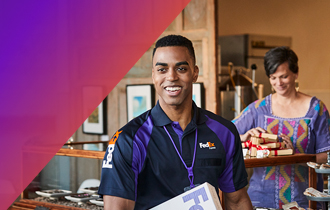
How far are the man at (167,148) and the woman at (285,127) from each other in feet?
3.87

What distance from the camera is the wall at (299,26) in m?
6.86

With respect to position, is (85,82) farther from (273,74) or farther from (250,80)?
(273,74)

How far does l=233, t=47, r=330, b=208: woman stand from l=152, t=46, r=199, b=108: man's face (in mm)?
1316

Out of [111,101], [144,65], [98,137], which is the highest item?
[144,65]

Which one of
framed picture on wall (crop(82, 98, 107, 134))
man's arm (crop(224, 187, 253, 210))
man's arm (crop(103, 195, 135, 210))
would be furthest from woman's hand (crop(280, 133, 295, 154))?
framed picture on wall (crop(82, 98, 107, 134))

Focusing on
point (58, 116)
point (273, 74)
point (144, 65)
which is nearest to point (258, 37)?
point (144, 65)

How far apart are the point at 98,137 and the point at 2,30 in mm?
1699

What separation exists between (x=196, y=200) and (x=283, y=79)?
1.57 m

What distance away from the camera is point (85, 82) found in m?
5.81

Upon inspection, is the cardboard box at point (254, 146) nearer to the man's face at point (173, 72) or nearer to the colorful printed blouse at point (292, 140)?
the colorful printed blouse at point (292, 140)

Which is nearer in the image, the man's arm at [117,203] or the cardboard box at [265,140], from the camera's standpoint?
the man's arm at [117,203]

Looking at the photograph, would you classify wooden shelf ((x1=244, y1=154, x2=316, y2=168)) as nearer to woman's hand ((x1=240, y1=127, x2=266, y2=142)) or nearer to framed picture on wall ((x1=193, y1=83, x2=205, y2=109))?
woman's hand ((x1=240, y1=127, x2=266, y2=142))
